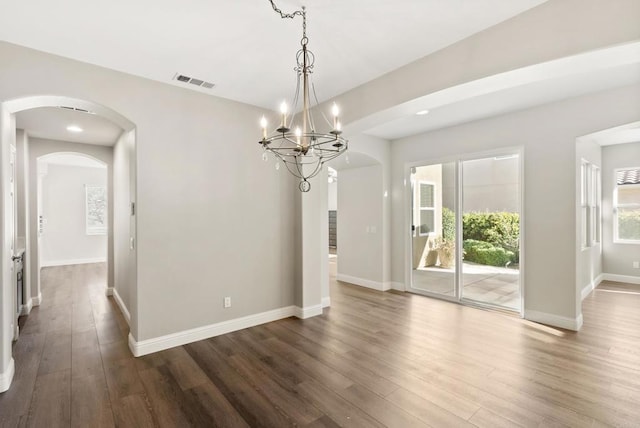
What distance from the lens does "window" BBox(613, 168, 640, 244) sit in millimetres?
5977

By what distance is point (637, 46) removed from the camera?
1.88m

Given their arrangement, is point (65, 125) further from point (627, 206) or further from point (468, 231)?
point (627, 206)

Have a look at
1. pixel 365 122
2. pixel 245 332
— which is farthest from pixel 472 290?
pixel 245 332

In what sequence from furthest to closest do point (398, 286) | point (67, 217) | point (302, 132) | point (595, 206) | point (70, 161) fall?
point (67, 217)
point (70, 161)
point (595, 206)
point (398, 286)
point (302, 132)

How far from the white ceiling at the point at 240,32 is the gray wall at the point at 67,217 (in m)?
7.79

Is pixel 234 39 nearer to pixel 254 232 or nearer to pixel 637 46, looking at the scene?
pixel 254 232

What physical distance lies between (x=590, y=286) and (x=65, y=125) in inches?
358

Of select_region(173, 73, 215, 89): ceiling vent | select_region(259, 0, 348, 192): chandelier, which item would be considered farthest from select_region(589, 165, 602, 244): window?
select_region(173, 73, 215, 89): ceiling vent

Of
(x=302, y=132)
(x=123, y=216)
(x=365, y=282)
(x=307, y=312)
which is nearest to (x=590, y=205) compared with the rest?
(x=365, y=282)

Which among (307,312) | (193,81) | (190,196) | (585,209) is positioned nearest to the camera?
(193,81)

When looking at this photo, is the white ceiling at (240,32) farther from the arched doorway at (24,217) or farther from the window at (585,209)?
the window at (585,209)

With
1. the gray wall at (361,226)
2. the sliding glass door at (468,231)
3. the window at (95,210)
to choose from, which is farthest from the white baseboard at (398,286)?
the window at (95,210)

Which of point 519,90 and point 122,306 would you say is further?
point 122,306

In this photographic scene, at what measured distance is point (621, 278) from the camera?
6199 mm
